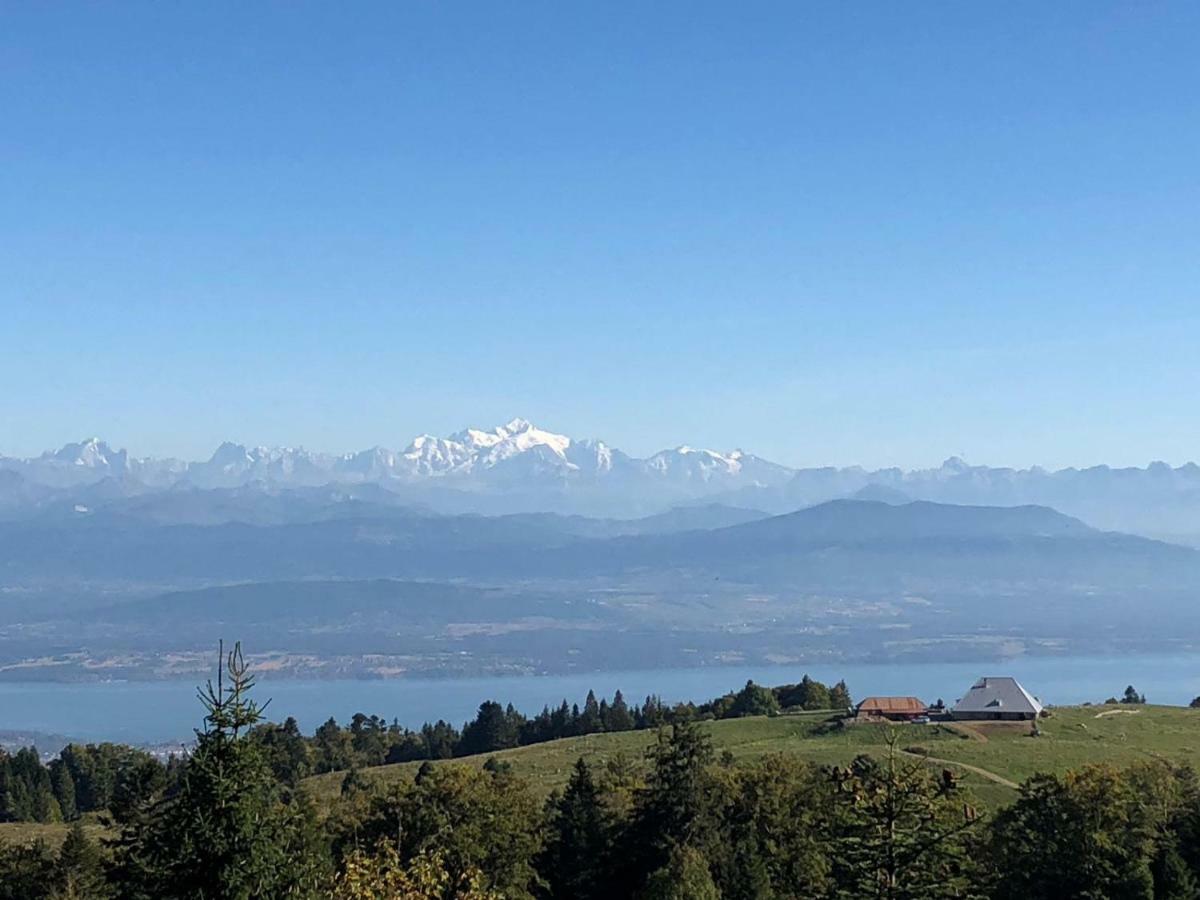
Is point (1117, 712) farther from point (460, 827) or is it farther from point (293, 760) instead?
point (293, 760)

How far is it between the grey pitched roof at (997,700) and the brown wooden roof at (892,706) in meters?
3.33

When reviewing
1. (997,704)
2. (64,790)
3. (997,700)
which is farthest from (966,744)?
(64,790)

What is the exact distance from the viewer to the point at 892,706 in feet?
281

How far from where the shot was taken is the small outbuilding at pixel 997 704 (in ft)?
261

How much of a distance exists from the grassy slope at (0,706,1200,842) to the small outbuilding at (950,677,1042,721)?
1411mm

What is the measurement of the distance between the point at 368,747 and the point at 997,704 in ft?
172

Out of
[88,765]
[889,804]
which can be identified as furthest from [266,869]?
[88,765]

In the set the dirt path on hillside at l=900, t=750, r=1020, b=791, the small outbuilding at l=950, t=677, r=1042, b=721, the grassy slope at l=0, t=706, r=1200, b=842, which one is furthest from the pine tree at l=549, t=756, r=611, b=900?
the small outbuilding at l=950, t=677, r=1042, b=721

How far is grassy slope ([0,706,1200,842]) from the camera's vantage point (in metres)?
66.9

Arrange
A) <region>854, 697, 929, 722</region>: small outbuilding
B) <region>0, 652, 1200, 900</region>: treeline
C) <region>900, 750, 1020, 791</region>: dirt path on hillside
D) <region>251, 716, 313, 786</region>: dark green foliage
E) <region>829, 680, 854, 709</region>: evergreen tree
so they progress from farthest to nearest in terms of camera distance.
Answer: <region>829, 680, 854, 709</region>: evergreen tree < <region>251, 716, 313, 786</region>: dark green foliage < <region>854, 697, 929, 722</region>: small outbuilding < <region>900, 750, 1020, 791</region>: dirt path on hillside < <region>0, 652, 1200, 900</region>: treeline

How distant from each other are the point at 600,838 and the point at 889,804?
27.9m

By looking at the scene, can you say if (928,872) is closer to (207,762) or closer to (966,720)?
(207,762)

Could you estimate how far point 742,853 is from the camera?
152ft

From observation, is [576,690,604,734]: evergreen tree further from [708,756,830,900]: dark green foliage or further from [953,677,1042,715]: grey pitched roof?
[708,756,830,900]: dark green foliage
